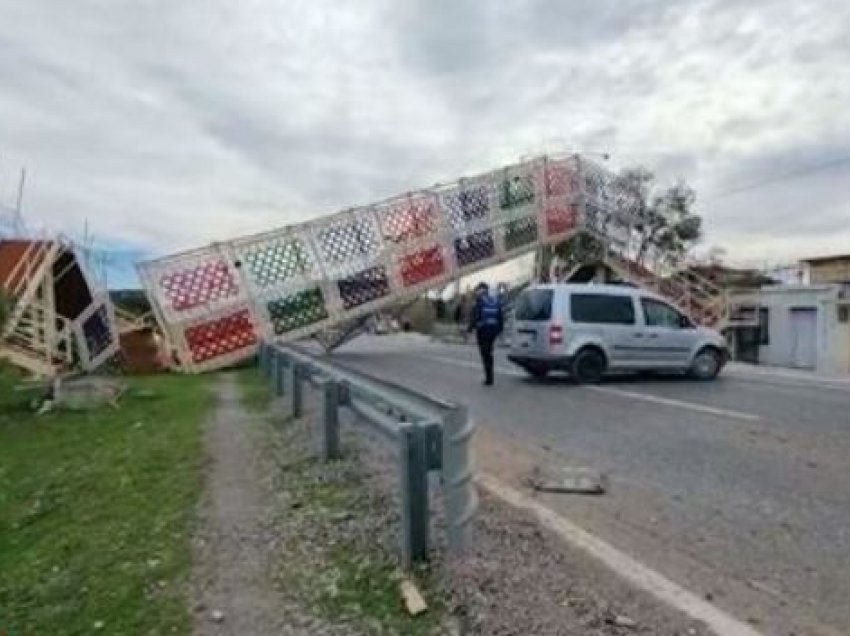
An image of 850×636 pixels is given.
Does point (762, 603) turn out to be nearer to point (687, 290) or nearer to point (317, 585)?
point (317, 585)

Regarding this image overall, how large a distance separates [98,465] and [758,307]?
3484 centimetres

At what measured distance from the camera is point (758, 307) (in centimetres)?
4150

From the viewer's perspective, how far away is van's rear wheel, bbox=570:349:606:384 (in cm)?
1967

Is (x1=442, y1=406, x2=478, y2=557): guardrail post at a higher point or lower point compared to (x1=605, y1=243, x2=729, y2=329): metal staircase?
lower

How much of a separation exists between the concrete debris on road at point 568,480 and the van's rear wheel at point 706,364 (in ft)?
40.4

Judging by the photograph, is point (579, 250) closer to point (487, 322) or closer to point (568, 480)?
point (487, 322)

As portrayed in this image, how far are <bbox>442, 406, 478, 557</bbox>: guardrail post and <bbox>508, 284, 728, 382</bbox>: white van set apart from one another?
1412 centimetres

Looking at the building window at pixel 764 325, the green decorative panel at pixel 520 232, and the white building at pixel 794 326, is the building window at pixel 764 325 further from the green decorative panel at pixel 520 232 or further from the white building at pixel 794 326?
the green decorative panel at pixel 520 232

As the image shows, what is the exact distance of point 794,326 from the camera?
39812 mm

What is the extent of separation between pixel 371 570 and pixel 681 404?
10.6 m

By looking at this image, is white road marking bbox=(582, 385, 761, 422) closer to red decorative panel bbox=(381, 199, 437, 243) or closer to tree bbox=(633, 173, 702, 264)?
red decorative panel bbox=(381, 199, 437, 243)

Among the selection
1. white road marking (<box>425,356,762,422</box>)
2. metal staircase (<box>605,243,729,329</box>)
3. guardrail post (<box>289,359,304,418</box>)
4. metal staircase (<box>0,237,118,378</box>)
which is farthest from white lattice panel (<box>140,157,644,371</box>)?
guardrail post (<box>289,359,304,418</box>)

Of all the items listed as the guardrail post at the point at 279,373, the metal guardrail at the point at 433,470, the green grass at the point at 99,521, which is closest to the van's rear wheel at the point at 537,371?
the guardrail post at the point at 279,373

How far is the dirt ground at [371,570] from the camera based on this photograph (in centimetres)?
486
